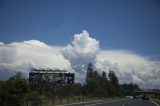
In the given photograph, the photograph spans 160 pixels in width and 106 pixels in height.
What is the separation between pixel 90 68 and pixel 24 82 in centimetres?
10072

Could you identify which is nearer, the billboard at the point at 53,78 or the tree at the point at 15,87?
the tree at the point at 15,87

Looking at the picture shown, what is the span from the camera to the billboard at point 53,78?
278 ft

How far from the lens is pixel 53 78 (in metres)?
84.7

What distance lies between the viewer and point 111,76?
139250mm

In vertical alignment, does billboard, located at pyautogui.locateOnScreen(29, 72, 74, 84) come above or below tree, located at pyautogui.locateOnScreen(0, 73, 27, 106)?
above

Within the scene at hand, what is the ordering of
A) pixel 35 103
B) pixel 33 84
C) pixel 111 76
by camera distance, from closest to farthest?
pixel 35 103
pixel 33 84
pixel 111 76

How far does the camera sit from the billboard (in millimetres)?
84625

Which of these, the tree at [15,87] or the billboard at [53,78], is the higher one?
the billboard at [53,78]

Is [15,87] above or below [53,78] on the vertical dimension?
below

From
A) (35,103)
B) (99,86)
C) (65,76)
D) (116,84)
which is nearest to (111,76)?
(116,84)

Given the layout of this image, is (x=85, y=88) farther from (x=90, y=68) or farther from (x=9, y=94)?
(x=9, y=94)

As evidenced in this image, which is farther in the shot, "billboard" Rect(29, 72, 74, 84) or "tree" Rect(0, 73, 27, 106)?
"billboard" Rect(29, 72, 74, 84)

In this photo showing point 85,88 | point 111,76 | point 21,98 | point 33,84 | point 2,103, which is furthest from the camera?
point 111,76

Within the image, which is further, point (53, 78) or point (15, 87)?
point (53, 78)
